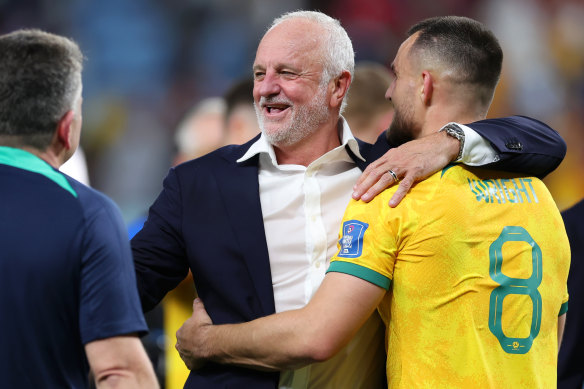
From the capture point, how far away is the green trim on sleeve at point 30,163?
192cm

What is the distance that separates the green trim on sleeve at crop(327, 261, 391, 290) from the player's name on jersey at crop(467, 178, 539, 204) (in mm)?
362

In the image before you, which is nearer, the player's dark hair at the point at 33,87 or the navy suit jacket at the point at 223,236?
the player's dark hair at the point at 33,87

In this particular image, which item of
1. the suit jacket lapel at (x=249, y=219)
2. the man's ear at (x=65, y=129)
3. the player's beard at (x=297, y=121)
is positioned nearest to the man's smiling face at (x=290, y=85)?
the player's beard at (x=297, y=121)

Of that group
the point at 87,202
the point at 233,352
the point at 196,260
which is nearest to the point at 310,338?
the point at 233,352

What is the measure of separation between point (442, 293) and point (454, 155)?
40 cm

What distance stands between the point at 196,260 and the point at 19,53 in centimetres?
87

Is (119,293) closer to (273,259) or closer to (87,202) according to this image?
(87,202)

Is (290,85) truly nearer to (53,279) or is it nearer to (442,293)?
(442,293)

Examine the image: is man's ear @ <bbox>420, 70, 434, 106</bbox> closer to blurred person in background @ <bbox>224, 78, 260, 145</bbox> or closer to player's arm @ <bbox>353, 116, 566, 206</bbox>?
player's arm @ <bbox>353, 116, 566, 206</bbox>

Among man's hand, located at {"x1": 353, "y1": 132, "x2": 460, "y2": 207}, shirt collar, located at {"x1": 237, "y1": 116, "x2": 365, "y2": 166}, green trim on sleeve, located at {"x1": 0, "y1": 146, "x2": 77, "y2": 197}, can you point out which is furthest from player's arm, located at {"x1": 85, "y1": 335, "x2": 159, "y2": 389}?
shirt collar, located at {"x1": 237, "y1": 116, "x2": 365, "y2": 166}

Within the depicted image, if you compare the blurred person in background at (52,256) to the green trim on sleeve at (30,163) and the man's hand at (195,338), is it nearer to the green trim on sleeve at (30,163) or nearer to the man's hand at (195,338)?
the green trim on sleeve at (30,163)

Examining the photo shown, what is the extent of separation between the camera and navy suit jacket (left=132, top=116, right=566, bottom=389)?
243 centimetres

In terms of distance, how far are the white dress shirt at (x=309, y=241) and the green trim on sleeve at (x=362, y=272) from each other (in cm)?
32

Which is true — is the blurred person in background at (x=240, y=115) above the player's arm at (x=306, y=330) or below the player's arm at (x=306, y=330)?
above
